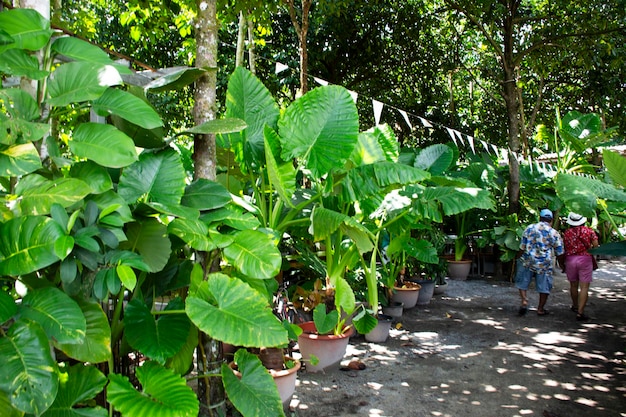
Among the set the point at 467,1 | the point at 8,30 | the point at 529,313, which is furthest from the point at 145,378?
the point at 467,1

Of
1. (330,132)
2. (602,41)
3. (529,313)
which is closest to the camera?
(330,132)

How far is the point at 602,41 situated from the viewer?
698 cm

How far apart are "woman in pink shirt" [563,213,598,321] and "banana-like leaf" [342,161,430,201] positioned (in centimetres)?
311

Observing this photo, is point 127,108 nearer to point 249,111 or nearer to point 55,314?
point 55,314

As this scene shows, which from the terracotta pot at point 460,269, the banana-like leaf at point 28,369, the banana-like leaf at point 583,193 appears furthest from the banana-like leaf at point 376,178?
the terracotta pot at point 460,269

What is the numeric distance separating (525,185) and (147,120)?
284 inches

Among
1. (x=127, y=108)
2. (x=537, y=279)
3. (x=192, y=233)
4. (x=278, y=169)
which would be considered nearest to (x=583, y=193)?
(x=278, y=169)

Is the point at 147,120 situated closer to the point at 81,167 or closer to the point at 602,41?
the point at 81,167

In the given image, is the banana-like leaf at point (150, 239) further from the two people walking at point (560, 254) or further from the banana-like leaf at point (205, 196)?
the two people walking at point (560, 254)

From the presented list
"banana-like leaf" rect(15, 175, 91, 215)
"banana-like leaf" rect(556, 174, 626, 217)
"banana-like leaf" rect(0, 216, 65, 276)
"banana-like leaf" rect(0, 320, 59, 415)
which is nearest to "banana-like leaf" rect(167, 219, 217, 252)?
"banana-like leaf" rect(15, 175, 91, 215)

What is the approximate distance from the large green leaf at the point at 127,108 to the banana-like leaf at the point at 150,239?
390 millimetres

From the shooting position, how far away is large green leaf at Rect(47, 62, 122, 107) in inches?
78.6

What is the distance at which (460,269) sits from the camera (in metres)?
8.15

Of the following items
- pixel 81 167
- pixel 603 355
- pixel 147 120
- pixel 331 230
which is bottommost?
pixel 603 355
